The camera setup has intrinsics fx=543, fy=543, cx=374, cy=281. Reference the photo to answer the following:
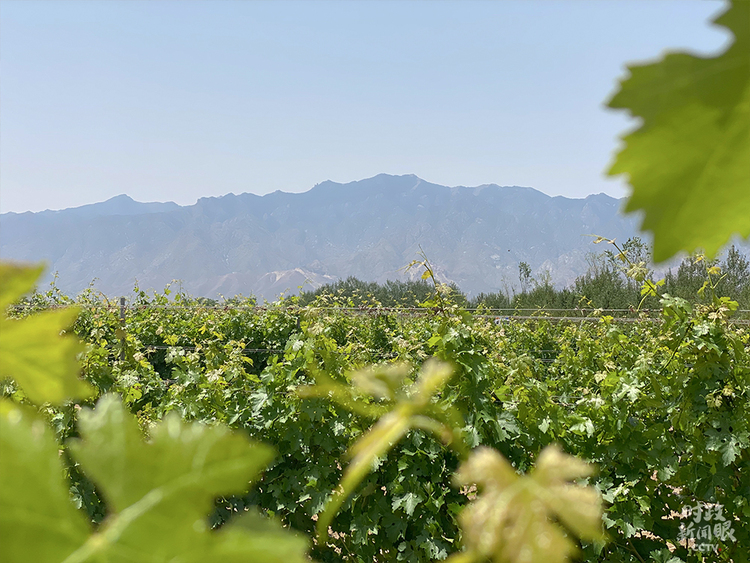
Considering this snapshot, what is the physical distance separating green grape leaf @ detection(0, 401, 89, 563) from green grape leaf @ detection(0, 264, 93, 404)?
0.17 ft

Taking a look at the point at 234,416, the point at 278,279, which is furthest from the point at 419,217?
the point at 234,416

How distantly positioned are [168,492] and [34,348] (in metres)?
0.09

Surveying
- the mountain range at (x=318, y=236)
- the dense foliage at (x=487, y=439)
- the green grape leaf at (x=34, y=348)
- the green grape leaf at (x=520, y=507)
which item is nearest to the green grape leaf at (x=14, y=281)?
the green grape leaf at (x=34, y=348)

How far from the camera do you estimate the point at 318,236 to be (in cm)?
17938

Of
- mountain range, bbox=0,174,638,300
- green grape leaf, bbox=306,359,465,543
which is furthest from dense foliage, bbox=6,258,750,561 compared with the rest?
mountain range, bbox=0,174,638,300

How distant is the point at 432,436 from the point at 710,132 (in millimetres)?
3135

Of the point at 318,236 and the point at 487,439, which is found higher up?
the point at 318,236

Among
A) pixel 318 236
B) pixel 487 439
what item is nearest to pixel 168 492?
pixel 487 439

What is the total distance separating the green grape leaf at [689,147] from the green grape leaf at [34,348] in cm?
18

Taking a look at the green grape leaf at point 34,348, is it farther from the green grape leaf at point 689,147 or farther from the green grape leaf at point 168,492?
the green grape leaf at point 689,147

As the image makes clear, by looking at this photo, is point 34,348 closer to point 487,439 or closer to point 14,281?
point 14,281

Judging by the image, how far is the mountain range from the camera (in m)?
156

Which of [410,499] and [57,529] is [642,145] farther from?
[410,499]

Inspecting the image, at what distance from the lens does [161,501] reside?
11 centimetres
